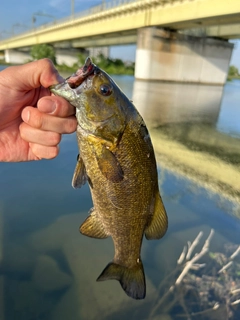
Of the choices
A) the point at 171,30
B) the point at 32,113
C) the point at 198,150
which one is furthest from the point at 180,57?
the point at 32,113

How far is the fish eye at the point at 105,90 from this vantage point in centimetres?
149

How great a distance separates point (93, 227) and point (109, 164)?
20.7 inches

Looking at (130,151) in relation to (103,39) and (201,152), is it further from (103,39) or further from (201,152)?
(103,39)

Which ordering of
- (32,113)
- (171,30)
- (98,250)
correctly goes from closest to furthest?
1. (32,113)
2. (98,250)
3. (171,30)

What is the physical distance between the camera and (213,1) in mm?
15000

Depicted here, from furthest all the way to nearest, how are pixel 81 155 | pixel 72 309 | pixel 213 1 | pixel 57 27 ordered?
pixel 57 27 < pixel 213 1 < pixel 72 309 < pixel 81 155

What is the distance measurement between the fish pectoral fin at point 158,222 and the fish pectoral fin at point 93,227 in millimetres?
304

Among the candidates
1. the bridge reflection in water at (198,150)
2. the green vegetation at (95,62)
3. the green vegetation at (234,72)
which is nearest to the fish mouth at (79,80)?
the bridge reflection in water at (198,150)

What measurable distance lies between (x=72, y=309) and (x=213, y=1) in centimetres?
1714

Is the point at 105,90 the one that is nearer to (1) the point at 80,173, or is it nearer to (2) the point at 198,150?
(1) the point at 80,173

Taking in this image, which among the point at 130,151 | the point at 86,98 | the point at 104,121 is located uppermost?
the point at 86,98

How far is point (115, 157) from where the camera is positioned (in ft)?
5.12

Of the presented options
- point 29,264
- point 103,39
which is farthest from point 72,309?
point 103,39

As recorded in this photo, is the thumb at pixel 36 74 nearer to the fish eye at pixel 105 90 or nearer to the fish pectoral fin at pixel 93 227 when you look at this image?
the fish eye at pixel 105 90
